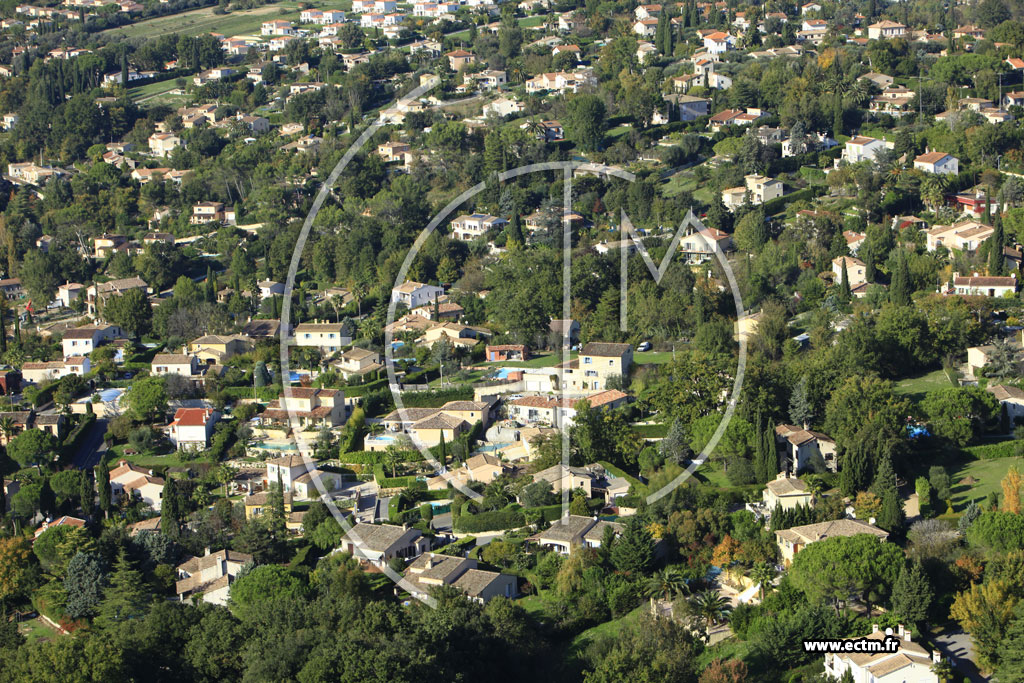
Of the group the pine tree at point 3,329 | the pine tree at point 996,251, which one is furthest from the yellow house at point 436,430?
the pine tree at point 3,329

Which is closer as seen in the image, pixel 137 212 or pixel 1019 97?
pixel 1019 97

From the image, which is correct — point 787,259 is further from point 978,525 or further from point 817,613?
point 817,613

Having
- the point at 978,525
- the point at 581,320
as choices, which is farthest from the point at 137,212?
the point at 978,525

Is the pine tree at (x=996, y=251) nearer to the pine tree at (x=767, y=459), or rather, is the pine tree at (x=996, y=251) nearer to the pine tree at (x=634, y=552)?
the pine tree at (x=767, y=459)

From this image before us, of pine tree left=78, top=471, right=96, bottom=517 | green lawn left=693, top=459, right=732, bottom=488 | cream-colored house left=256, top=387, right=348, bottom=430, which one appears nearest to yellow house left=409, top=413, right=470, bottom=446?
cream-colored house left=256, top=387, right=348, bottom=430

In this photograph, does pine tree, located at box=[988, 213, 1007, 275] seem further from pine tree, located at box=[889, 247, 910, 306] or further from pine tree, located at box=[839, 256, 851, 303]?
pine tree, located at box=[839, 256, 851, 303]

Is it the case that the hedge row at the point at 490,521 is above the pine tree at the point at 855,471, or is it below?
below
